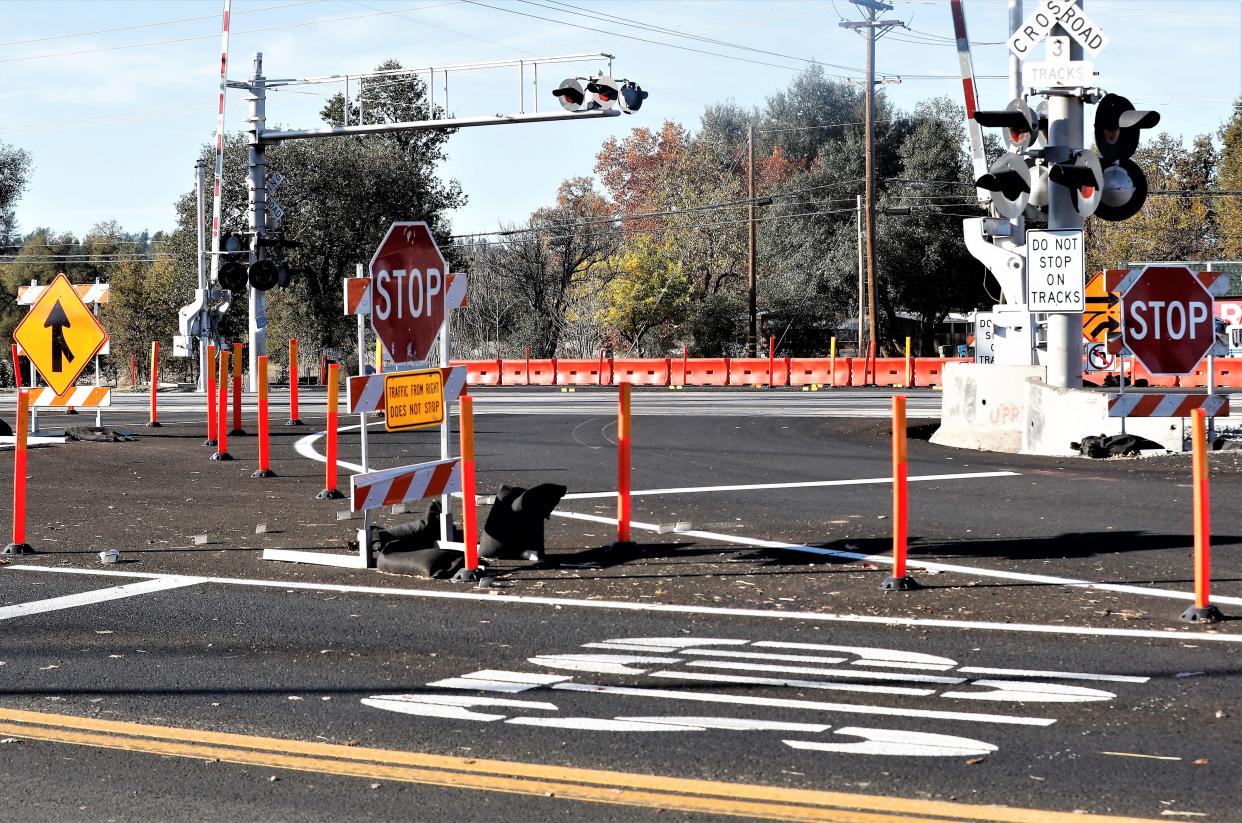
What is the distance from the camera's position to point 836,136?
83.8m

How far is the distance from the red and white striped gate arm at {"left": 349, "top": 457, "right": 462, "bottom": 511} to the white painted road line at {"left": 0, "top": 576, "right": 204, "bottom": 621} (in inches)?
48.0

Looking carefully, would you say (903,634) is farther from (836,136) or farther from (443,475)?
(836,136)

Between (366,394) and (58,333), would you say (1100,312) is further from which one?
(366,394)

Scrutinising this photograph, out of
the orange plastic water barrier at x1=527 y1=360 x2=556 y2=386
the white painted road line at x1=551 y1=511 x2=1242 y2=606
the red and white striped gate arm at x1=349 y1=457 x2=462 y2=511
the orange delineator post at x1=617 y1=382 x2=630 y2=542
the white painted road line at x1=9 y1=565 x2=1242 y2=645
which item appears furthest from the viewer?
the orange plastic water barrier at x1=527 y1=360 x2=556 y2=386

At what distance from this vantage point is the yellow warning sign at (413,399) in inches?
417

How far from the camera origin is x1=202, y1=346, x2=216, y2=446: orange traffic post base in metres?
19.6

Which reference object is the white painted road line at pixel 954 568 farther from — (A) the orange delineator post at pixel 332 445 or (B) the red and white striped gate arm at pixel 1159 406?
(A) the orange delineator post at pixel 332 445

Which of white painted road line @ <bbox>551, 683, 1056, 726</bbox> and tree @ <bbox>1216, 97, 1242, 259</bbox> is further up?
tree @ <bbox>1216, 97, 1242, 259</bbox>

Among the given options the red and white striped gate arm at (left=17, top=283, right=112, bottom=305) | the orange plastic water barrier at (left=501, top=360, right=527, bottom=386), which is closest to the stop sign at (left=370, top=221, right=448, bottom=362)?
the red and white striped gate arm at (left=17, top=283, right=112, bottom=305)

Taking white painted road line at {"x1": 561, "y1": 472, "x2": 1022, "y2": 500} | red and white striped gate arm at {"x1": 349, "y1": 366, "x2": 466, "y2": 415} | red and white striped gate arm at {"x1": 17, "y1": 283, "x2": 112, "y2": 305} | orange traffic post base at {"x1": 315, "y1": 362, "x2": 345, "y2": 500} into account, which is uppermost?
red and white striped gate arm at {"x1": 17, "y1": 283, "x2": 112, "y2": 305}

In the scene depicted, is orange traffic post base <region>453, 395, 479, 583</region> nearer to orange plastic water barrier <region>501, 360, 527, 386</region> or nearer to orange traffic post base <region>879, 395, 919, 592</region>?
orange traffic post base <region>879, 395, 919, 592</region>

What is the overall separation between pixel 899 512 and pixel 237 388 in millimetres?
13892

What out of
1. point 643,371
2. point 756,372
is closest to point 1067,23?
point 756,372

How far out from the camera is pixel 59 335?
52.5 ft
